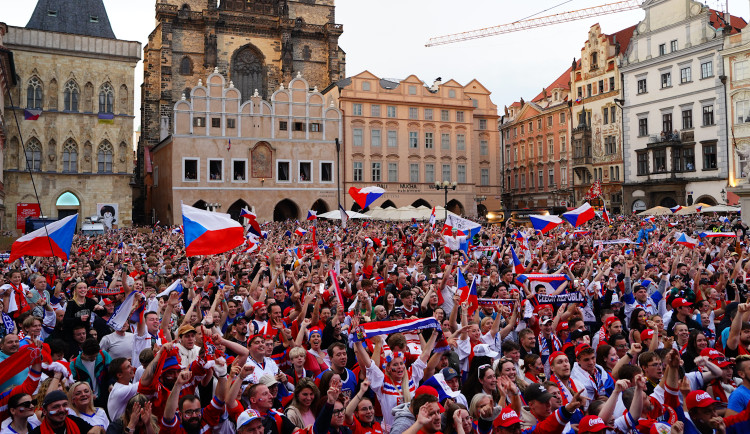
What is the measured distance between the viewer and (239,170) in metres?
48.7

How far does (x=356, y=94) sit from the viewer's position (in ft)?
173

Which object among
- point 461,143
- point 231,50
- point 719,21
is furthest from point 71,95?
point 719,21

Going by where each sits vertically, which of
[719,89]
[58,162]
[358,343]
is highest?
[719,89]

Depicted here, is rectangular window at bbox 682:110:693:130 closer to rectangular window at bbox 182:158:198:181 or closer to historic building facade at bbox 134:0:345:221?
historic building facade at bbox 134:0:345:221

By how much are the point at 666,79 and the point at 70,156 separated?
45572 millimetres

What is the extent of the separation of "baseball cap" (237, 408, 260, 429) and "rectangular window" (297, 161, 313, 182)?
46136 mm

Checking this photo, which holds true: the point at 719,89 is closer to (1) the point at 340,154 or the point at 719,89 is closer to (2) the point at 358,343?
(1) the point at 340,154

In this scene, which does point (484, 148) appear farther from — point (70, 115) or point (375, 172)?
point (70, 115)

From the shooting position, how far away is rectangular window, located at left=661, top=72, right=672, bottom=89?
48469 mm

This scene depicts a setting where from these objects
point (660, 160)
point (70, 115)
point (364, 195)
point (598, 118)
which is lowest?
point (364, 195)

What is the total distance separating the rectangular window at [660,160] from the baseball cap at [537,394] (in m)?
48.3

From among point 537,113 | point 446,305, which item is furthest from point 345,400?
point 537,113

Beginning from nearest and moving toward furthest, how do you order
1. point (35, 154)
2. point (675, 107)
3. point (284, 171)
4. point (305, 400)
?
A: point (305, 400) → point (35, 154) → point (675, 107) → point (284, 171)

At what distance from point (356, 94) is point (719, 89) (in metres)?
27.6
